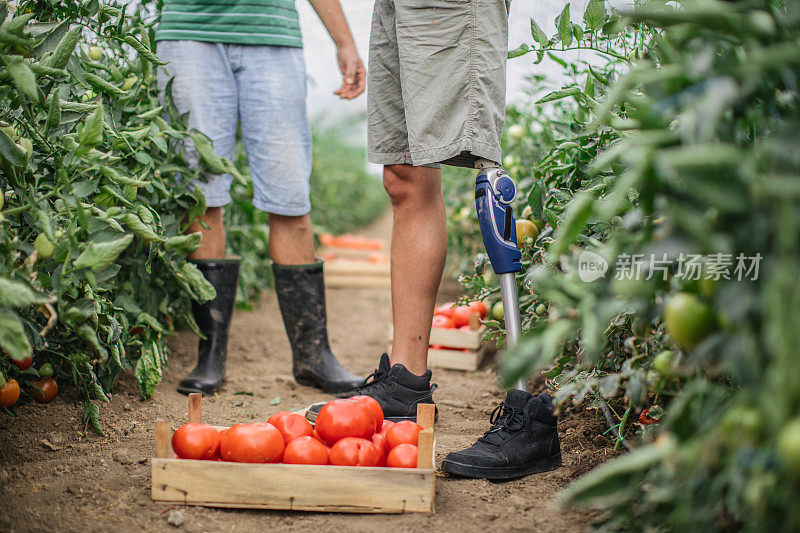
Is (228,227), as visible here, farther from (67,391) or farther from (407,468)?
(407,468)

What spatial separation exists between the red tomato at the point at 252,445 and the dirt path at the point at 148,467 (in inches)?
4.7

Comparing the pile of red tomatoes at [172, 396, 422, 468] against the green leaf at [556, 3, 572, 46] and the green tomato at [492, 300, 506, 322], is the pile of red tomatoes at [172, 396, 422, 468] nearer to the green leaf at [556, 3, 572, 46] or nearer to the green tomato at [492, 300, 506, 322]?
the green tomato at [492, 300, 506, 322]

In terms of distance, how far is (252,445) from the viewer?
56.1 inches

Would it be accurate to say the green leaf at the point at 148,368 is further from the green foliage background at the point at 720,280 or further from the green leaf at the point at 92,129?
the green foliage background at the point at 720,280

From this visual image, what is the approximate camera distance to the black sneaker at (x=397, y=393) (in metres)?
1.91

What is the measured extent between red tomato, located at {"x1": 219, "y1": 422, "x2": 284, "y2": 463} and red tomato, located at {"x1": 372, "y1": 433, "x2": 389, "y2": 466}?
225 millimetres

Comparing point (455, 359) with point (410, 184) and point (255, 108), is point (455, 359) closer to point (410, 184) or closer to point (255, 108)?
point (410, 184)

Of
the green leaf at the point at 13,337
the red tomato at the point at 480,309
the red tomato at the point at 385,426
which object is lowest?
the red tomato at the point at 480,309

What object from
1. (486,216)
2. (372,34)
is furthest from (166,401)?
(372,34)

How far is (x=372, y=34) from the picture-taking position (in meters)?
2.07

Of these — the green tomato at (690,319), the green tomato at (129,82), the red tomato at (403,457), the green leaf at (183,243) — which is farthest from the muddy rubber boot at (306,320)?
the green tomato at (690,319)

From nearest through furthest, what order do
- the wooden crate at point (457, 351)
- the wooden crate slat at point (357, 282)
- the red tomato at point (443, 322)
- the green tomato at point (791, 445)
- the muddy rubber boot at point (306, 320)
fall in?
the green tomato at point (791, 445)
the muddy rubber boot at point (306, 320)
the wooden crate at point (457, 351)
the red tomato at point (443, 322)
the wooden crate slat at point (357, 282)

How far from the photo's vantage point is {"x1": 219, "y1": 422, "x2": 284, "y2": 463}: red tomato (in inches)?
56.1

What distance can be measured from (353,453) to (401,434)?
149 mm
